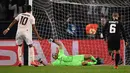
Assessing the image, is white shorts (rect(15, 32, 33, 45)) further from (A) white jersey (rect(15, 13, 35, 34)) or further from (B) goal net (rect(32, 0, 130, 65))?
(B) goal net (rect(32, 0, 130, 65))

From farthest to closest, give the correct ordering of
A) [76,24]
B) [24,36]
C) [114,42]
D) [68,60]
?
[76,24] → [68,60] → [24,36] → [114,42]

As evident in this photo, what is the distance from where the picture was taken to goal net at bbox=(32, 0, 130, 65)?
67.6 feet

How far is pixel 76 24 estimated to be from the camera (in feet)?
69.9

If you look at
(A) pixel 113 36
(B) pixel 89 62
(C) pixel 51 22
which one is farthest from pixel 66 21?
(A) pixel 113 36

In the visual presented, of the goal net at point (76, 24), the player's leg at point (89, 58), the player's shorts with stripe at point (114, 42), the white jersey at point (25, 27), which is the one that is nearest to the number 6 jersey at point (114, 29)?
the player's shorts with stripe at point (114, 42)

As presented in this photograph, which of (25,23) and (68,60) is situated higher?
(25,23)

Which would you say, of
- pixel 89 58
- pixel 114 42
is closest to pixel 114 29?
pixel 114 42

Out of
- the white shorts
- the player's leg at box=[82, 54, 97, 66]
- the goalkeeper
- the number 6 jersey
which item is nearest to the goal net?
the goalkeeper

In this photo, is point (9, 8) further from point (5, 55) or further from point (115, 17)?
point (115, 17)

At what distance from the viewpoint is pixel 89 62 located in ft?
64.8

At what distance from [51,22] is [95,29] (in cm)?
175

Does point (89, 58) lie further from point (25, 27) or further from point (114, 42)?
point (25, 27)

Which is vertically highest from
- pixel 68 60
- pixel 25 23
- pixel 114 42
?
pixel 25 23

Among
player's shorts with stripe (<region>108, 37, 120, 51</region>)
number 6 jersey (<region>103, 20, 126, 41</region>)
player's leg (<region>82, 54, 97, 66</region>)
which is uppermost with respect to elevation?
number 6 jersey (<region>103, 20, 126, 41</region>)
